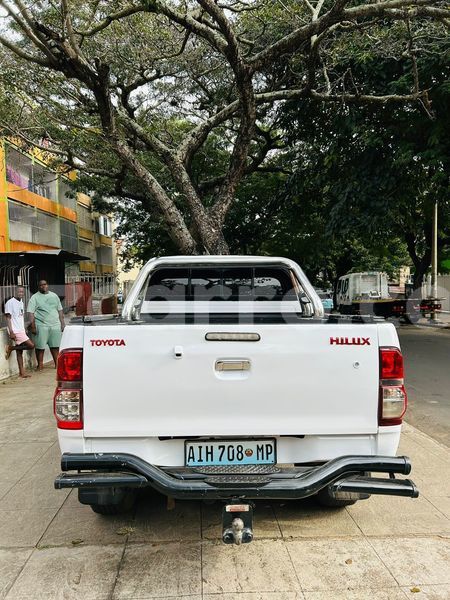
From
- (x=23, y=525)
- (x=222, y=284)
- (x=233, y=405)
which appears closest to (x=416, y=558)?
(x=233, y=405)

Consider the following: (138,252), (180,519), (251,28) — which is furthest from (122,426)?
(138,252)

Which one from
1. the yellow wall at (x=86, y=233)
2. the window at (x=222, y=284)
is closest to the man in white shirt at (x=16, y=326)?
the window at (x=222, y=284)

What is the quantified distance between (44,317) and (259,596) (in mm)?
7407

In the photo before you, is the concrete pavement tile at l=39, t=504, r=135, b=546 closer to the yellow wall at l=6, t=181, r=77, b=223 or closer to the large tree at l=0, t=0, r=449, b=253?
the large tree at l=0, t=0, r=449, b=253

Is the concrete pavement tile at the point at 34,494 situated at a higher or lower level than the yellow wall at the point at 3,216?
lower

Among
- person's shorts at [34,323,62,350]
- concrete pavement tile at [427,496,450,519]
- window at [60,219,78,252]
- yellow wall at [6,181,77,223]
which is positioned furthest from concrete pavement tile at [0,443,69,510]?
window at [60,219,78,252]

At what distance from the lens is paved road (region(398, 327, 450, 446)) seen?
6.27 metres

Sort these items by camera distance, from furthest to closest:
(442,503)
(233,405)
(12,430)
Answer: (12,430), (442,503), (233,405)

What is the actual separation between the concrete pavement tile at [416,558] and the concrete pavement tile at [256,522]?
656 millimetres

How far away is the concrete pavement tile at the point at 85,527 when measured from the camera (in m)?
3.37

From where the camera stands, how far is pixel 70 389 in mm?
2734

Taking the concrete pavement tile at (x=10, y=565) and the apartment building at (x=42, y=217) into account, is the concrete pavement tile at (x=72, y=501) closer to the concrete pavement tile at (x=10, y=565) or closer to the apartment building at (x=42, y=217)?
the concrete pavement tile at (x=10, y=565)

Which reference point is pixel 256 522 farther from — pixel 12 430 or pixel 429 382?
pixel 429 382

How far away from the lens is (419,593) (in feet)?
8.98
